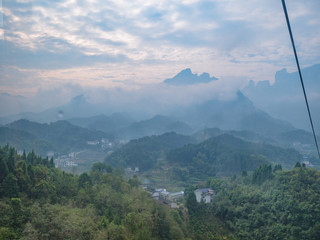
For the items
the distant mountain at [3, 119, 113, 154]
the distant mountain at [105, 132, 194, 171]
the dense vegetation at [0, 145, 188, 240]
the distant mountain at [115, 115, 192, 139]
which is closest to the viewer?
the dense vegetation at [0, 145, 188, 240]

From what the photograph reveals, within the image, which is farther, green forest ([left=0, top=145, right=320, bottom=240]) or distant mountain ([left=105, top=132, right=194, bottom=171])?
distant mountain ([left=105, top=132, right=194, bottom=171])

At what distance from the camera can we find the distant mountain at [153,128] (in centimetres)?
5312

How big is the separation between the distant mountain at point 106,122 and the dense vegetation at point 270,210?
35.2 m

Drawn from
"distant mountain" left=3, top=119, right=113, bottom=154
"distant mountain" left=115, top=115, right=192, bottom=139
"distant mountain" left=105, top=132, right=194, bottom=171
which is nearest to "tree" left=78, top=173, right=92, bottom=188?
"distant mountain" left=105, top=132, right=194, bottom=171

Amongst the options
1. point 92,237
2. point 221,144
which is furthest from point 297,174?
point 221,144

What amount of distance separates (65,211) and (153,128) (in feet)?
170

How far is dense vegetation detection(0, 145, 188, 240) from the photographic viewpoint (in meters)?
5.39

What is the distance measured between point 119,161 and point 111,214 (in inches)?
892

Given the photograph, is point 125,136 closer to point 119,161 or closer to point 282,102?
point 119,161

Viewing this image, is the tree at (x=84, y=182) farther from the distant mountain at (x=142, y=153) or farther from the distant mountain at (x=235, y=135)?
the distant mountain at (x=235, y=135)

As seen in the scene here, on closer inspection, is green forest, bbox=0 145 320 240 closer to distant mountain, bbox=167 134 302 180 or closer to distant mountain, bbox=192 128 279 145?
distant mountain, bbox=167 134 302 180

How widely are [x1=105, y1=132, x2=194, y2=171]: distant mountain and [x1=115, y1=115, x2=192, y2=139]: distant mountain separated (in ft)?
47.6

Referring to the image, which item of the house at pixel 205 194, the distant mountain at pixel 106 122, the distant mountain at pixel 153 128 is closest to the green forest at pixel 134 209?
the house at pixel 205 194

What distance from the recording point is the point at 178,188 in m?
21.7
